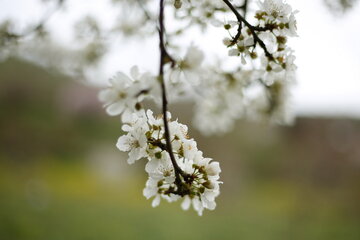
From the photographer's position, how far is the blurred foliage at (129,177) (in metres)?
7.21

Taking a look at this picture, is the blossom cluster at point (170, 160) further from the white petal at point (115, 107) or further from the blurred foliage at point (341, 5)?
the blurred foliage at point (341, 5)

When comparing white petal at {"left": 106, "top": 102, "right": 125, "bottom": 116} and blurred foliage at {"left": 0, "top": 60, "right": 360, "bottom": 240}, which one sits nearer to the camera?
white petal at {"left": 106, "top": 102, "right": 125, "bottom": 116}

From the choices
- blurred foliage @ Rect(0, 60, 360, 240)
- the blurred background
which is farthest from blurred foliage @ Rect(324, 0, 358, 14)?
blurred foliage @ Rect(0, 60, 360, 240)

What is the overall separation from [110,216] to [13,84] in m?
10.6

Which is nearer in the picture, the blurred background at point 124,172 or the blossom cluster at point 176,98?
the blossom cluster at point 176,98

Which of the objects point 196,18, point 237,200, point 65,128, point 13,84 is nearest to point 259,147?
point 237,200

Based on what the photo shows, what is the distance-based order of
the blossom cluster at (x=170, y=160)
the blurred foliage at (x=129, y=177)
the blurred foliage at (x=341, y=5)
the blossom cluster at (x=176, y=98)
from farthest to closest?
the blurred foliage at (x=129, y=177) → the blurred foliage at (x=341, y=5) → the blossom cluster at (x=170, y=160) → the blossom cluster at (x=176, y=98)

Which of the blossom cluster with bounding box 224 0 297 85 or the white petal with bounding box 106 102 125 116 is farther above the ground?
the blossom cluster with bounding box 224 0 297 85

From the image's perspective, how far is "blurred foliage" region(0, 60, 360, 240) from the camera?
23.7 ft

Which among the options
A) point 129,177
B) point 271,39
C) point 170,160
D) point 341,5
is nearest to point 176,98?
point 170,160

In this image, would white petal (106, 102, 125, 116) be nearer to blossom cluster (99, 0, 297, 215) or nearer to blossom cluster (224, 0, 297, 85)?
blossom cluster (99, 0, 297, 215)

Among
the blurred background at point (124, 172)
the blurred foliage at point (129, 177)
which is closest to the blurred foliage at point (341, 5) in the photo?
the blurred background at point (124, 172)

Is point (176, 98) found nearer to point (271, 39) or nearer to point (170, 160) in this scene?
point (170, 160)

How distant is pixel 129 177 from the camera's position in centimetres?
1316
